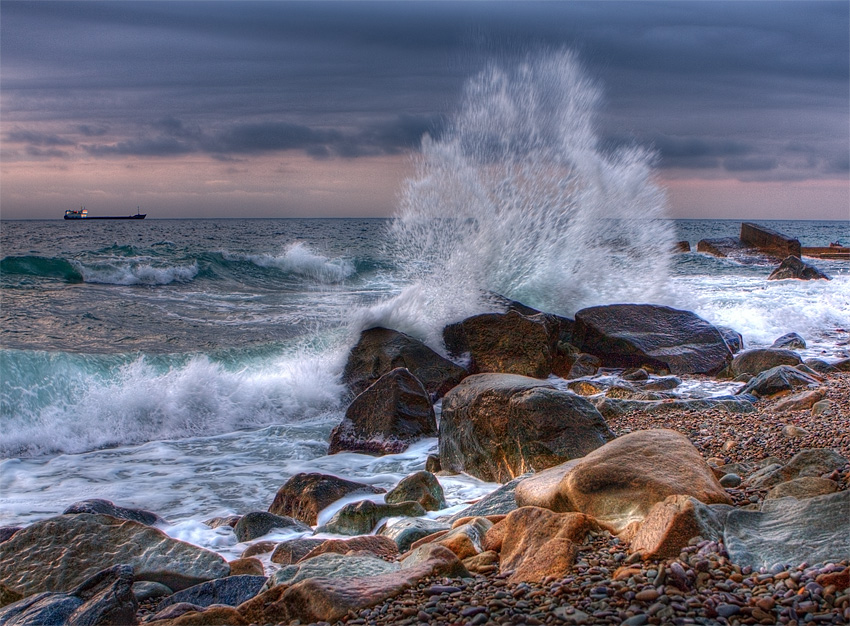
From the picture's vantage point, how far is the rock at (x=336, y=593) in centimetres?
246

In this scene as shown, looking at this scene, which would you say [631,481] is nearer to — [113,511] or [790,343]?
[113,511]

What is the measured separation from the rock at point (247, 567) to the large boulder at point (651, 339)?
6.14m

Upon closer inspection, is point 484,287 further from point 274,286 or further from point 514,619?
point 274,286

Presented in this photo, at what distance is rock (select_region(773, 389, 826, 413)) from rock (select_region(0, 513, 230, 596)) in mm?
4512

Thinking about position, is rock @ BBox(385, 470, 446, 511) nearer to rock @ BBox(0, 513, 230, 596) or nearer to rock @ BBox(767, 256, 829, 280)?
rock @ BBox(0, 513, 230, 596)

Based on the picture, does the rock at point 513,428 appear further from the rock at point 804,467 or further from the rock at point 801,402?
the rock at point 801,402

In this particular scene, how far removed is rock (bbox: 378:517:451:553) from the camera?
3.67 metres

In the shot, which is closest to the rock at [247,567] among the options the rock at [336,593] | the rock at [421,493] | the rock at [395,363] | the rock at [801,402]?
the rock at [336,593]

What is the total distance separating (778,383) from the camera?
21.7 ft

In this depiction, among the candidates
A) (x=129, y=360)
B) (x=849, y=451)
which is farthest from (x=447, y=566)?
(x=129, y=360)

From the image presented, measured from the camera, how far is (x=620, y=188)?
508 inches

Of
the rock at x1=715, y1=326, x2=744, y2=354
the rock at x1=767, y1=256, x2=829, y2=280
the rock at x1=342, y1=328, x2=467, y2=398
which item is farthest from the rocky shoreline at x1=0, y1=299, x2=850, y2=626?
the rock at x1=767, y1=256, x2=829, y2=280

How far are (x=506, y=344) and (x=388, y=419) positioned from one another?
2.52m

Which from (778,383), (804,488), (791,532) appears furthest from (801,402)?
(791,532)
